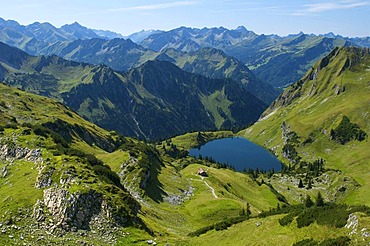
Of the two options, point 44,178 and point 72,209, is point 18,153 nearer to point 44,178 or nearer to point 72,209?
point 44,178

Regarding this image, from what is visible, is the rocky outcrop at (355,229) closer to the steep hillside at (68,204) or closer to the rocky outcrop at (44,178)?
the steep hillside at (68,204)

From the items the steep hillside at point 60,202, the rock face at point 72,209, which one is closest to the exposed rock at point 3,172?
the steep hillside at point 60,202

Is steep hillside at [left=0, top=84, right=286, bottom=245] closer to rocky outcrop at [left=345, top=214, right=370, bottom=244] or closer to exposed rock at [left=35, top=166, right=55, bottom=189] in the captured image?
exposed rock at [left=35, top=166, right=55, bottom=189]

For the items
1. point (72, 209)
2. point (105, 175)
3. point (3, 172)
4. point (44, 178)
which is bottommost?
point (72, 209)

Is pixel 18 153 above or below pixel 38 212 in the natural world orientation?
above

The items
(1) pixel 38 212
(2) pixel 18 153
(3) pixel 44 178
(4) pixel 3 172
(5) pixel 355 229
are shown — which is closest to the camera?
(5) pixel 355 229

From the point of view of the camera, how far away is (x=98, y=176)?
73.2m

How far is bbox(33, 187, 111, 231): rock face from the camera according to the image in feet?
199

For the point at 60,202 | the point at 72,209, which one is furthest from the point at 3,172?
the point at 72,209

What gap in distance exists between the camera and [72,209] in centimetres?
6172

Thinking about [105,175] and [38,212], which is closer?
[38,212]

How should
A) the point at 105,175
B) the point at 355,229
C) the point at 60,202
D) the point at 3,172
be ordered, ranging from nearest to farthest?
the point at 355,229, the point at 60,202, the point at 105,175, the point at 3,172

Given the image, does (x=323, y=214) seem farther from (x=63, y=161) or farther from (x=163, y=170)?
(x=163, y=170)

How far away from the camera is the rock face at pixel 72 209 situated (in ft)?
199
